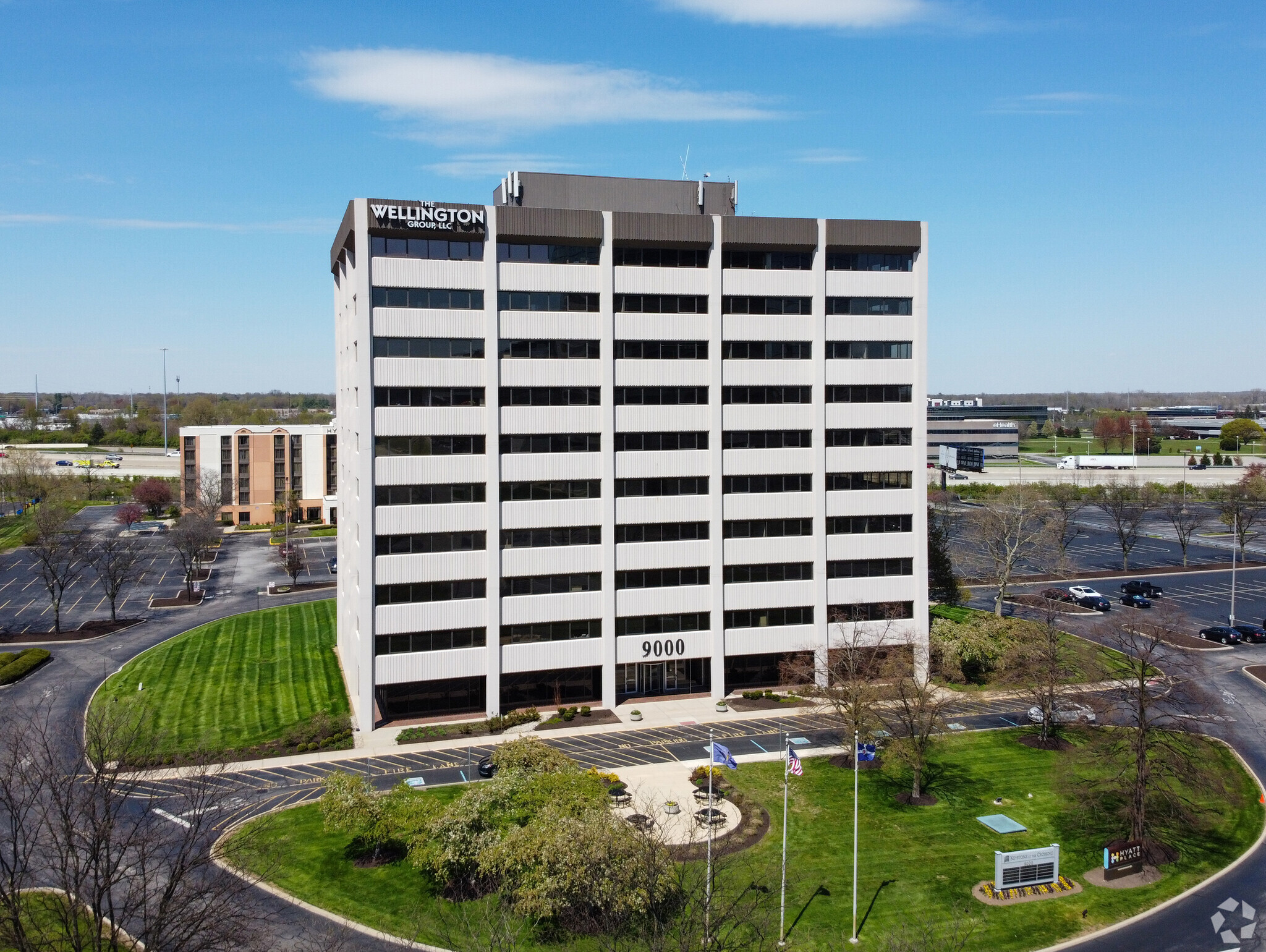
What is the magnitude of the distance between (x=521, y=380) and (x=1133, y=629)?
119 feet

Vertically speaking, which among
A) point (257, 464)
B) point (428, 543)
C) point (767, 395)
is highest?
point (767, 395)

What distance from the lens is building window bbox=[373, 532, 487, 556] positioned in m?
57.1

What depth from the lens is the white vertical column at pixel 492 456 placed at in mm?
58094

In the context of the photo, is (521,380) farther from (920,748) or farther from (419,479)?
(920,748)

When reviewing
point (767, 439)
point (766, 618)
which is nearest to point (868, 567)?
point (766, 618)

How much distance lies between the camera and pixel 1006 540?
80812mm

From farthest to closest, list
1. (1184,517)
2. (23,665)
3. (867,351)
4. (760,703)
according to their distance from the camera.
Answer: (1184,517) → (23,665) → (867,351) → (760,703)

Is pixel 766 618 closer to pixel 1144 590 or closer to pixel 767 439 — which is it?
pixel 767 439

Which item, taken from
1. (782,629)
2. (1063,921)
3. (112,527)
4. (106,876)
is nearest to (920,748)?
(1063,921)

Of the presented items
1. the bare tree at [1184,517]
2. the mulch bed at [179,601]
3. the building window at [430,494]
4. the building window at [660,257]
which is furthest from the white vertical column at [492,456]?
the bare tree at [1184,517]

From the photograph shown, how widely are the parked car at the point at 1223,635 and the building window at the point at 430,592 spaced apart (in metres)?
60.6

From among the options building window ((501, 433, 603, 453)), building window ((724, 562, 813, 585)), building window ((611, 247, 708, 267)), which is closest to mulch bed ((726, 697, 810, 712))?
building window ((724, 562, 813, 585))

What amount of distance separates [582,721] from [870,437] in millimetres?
27035

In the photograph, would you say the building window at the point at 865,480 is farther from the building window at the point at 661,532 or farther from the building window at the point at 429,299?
the building window at the point at 429,299
